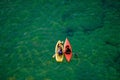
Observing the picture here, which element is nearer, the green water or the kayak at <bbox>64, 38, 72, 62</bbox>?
the green water

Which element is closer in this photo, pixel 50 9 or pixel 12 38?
pixel 12 38

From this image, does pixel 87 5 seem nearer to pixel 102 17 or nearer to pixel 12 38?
pixel 102 17

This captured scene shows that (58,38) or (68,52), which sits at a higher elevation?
(58,38)

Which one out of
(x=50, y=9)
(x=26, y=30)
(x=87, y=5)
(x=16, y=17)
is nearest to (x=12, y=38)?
(x=26, y=30)

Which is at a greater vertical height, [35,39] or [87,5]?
[87,5]

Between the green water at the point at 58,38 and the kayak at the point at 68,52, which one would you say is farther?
the kayak at the point at 68,52

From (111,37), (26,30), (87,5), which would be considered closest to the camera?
(111,37)

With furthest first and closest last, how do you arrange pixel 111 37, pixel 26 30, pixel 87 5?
pixel 87 5
pixel 26 30
pixel 111 37

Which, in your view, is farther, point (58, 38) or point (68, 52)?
point (58, 38)
